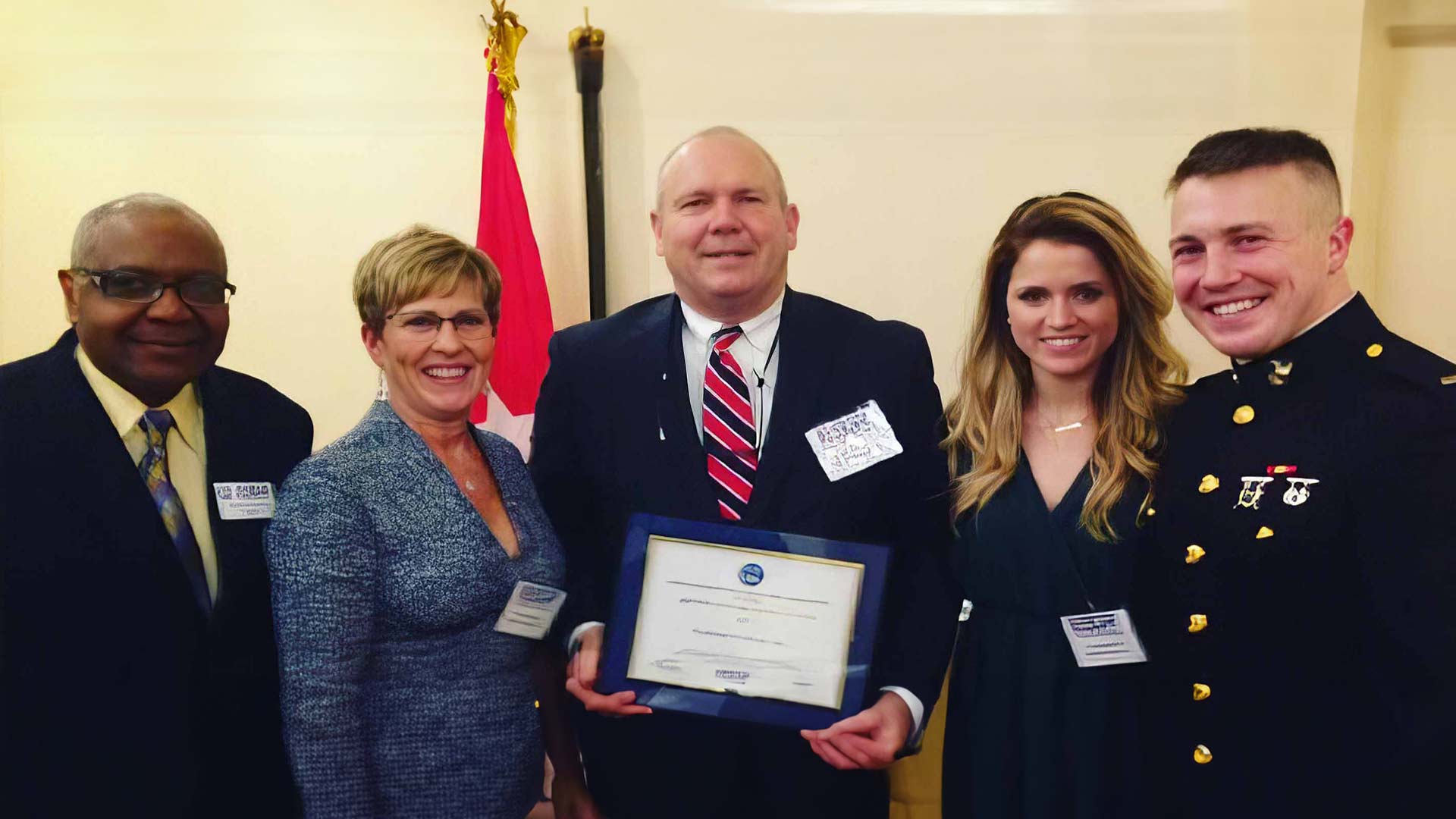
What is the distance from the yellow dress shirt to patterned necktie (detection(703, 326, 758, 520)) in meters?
1.07

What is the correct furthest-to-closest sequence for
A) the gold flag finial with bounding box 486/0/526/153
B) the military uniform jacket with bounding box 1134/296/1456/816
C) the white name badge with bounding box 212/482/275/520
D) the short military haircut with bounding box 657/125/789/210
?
the gold flag finial with bounding box 486/0/526/153 → the short military haircut with bounding box 657/125/789/210 → the white name badge with bounding box 212/482/275/520 → the military uniform jacket with bounding box 1134/296/1456/816

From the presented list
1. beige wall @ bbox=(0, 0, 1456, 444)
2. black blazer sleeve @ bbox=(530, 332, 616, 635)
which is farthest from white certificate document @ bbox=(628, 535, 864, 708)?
beige wall @ bbox=(0, 0, 1456, 444)

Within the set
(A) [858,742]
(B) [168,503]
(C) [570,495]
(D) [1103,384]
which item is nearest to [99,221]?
(B) [168,503]

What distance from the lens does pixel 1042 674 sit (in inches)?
79.7

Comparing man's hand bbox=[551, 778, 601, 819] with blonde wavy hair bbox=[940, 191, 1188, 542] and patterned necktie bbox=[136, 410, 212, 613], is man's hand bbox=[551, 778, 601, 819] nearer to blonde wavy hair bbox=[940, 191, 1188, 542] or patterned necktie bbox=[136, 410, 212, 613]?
patterned necktie bbox=[136, 410, 212, 613]

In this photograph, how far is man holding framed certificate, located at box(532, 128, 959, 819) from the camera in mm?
1876

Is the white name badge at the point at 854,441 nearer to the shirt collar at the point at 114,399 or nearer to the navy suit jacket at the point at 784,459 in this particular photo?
the navy suit jacket at the point at 784,459

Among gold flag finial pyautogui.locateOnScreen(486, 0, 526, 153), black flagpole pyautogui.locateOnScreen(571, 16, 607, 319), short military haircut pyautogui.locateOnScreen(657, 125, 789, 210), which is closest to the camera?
short military haircut pyautogui.locateOnScreen(657, 125, 789, 210)

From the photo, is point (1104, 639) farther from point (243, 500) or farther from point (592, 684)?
point (243, 500)

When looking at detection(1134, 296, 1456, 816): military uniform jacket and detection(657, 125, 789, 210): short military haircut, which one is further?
detection(657, 125, 789, 210): short military haircut

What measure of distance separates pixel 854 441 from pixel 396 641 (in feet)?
3.36

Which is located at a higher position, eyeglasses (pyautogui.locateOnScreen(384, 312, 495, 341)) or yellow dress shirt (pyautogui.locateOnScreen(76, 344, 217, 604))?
eyeglasses (pyautogui.locateOnScreen(384, 312, 495, 341))

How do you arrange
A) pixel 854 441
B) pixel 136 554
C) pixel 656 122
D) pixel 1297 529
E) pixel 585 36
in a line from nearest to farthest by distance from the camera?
1. pixel 1297 529
2. pixel 136 554
3. pixel 854 441
4. pixel 585 36
5. pixel 656 122

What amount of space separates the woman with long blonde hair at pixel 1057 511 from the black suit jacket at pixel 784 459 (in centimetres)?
12
